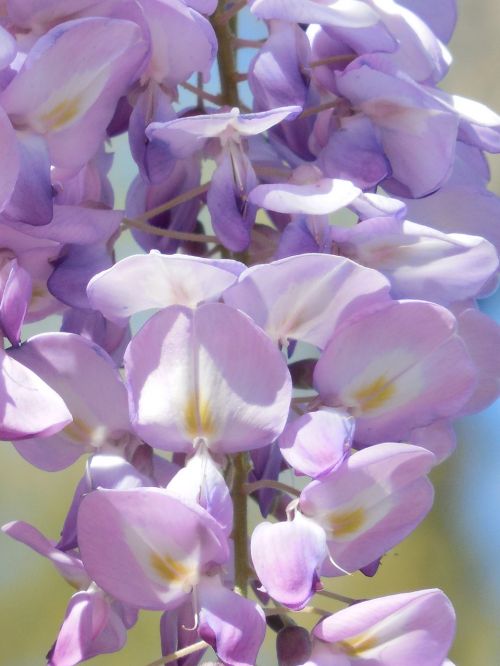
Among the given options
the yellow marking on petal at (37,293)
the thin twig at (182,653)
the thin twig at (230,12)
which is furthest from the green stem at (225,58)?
the thin twig at (182,653)

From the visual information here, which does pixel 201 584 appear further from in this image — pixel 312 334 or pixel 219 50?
pixel 219 50

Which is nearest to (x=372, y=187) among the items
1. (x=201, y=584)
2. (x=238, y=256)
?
(x=238, y=256)

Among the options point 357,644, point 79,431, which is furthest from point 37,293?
point 357,644

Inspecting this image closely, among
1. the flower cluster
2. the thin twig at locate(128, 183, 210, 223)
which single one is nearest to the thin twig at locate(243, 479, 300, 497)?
the flower cluster

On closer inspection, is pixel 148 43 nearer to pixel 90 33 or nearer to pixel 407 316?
pixel 90 33

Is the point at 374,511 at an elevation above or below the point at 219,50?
below

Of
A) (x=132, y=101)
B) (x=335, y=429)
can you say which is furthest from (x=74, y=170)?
(x=335, y=429)
